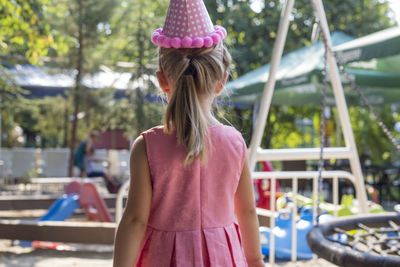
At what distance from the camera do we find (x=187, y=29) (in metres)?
1.64

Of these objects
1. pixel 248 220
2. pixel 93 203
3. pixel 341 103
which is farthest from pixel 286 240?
pixel 248 220

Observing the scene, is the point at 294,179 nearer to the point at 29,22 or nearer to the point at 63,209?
the point at 63,209

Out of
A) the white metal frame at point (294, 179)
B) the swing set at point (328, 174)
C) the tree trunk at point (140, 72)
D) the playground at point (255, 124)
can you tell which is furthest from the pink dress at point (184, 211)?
the tree trunk at point (140, 72)

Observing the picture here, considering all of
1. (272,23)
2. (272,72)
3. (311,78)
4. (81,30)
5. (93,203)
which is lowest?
(93,203)

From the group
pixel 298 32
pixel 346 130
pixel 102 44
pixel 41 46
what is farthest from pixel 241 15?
pixel 346 130

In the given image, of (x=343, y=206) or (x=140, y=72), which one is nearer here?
(x=343, y=206)

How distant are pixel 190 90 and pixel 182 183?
28 centimetres

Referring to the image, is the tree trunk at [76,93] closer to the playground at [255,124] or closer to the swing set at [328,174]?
the playground at [255,124]

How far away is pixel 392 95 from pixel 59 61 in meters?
7.11

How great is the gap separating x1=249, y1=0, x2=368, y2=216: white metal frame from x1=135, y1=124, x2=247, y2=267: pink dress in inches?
72.9

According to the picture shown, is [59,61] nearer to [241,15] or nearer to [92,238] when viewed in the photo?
[241,15]

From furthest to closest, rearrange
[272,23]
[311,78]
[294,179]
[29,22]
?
[272,23]
[311,78]
[29,22]
[294,179]

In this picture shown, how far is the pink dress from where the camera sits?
5.23 feet

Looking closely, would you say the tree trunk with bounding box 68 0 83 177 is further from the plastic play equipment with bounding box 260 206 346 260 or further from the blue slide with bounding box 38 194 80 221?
the plastic play equipment with bounding box 260 206 346 260
